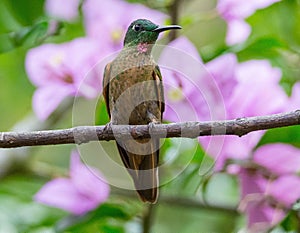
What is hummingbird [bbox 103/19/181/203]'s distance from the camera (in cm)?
126

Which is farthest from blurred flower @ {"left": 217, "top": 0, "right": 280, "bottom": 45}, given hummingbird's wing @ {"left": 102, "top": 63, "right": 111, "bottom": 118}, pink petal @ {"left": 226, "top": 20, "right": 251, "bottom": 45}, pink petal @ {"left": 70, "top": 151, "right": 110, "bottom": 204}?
pink petal @ {"left": 70, "top": 151, "right": 110, "bottom": 204}

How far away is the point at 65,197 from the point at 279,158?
380 millimetres

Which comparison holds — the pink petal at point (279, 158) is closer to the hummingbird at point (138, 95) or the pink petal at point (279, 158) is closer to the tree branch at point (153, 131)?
the hummingbird at point (138, 95)

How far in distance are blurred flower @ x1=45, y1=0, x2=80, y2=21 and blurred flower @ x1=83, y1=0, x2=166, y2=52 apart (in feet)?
0.13

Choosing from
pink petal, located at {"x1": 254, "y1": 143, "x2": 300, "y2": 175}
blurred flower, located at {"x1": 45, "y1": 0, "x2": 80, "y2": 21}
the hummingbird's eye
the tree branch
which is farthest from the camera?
blurred flower, located at {"x1": 45, "y1": 0, "x2": 80, "y2": 21}

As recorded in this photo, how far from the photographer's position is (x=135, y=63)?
4.53ft

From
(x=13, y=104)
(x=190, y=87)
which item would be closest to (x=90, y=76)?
(x=190, y=87)

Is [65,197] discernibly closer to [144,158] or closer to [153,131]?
[144,158]

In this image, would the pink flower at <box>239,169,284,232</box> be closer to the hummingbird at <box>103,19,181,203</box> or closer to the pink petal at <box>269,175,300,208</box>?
the pink petal at <box>269,175,300,208</box>

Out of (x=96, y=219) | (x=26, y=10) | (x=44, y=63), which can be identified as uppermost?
(x=26, y=10)

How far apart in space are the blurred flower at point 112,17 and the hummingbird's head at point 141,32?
0.02 m

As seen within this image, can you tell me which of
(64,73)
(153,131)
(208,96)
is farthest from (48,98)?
(153,131)

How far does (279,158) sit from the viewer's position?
1.21m

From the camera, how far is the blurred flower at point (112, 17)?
4.39ft
